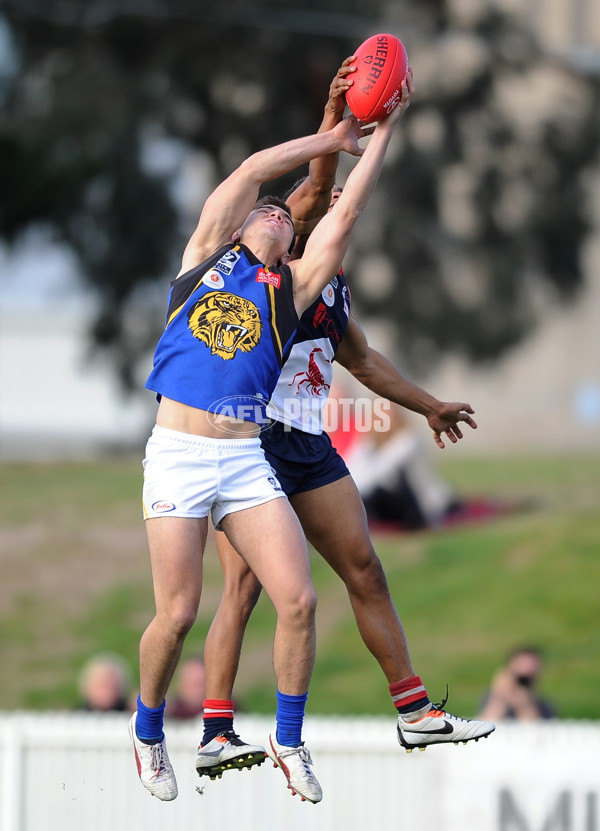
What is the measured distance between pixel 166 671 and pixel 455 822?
5.08 meters

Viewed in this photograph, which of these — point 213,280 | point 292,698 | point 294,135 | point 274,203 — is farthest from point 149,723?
point 294,135

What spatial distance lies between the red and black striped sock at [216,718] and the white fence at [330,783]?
3.66m

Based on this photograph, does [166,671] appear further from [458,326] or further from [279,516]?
[458,326]

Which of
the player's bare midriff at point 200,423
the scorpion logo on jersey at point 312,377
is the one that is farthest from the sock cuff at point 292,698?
the scorpion logo on jersey at point 312,377

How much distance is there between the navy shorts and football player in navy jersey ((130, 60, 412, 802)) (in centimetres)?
29

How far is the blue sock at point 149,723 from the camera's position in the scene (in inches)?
215

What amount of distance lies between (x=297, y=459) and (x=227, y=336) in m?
0.78

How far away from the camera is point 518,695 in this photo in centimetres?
1071

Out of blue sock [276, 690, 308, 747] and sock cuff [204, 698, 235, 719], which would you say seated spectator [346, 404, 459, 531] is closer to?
sock cuff [204, 698, 235, 719]

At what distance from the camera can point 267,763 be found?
9719mm

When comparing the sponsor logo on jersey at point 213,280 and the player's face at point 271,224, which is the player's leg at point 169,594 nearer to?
the sponsor logo on jersey at point 213,280

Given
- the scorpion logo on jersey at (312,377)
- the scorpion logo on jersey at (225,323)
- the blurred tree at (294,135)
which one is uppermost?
the blurred tree at (294,135)

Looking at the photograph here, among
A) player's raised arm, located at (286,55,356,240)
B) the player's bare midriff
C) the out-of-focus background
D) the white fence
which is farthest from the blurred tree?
the player's bare midriff

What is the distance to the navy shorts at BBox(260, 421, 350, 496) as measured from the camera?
5711 millimetres
